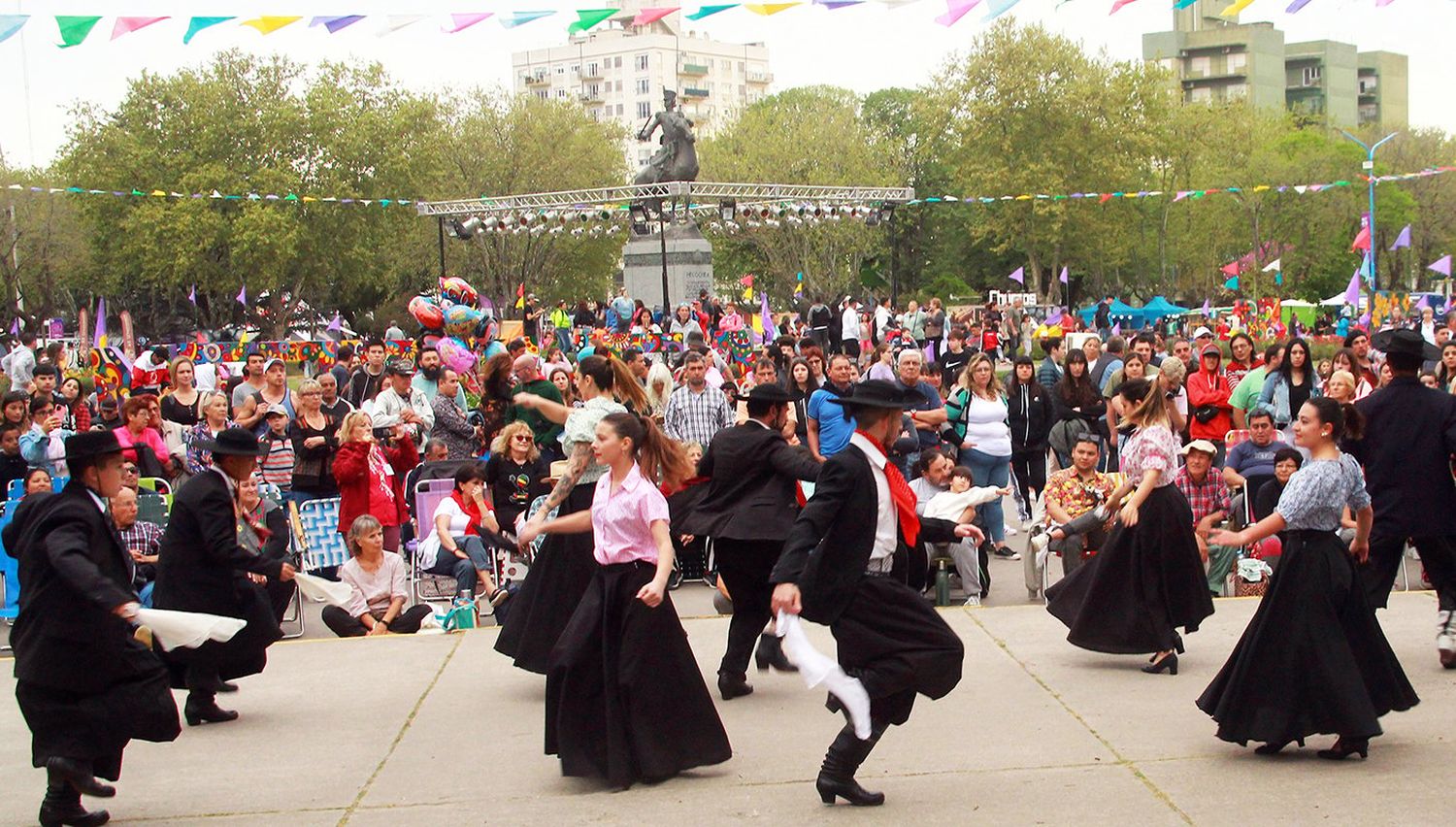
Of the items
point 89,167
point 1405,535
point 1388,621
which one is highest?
point 89,167

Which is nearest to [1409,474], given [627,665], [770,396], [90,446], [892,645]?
[770,396]

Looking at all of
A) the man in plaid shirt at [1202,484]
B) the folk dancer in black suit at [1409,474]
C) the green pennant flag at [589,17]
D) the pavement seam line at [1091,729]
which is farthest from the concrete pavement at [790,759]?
the green pennant flag at [589,17]

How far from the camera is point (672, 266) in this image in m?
35.1

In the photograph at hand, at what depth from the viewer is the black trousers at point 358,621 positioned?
9.88 metres

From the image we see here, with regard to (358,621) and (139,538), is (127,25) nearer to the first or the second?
(139,538)

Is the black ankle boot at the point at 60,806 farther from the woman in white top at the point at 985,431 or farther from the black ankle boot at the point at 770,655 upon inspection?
the woman in white top at the point at 985,431

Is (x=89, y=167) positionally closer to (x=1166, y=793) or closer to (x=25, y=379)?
(x=25, y=379)

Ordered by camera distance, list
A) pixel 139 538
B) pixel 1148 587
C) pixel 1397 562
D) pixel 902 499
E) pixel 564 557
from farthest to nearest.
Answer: pixel 139 538, pixel 1148 587, pixel 1397 562, pixel 564 557, pixel 902 499

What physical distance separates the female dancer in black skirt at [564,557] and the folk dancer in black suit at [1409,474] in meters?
3.67

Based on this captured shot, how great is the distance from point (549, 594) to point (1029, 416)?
6.98 m

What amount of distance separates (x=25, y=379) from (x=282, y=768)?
13.6 m

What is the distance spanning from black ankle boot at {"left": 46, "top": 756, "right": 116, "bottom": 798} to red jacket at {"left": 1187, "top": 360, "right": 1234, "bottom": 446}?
1013 cm

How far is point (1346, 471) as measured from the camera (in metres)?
6.47

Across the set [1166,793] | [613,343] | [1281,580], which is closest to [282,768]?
[1166,793]
